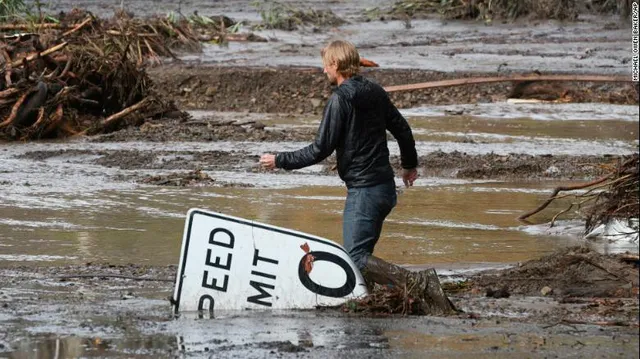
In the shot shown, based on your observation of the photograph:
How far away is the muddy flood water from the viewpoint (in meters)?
6.96

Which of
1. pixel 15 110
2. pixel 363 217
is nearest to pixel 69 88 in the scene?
pixel 15 110

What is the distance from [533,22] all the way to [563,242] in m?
19.6

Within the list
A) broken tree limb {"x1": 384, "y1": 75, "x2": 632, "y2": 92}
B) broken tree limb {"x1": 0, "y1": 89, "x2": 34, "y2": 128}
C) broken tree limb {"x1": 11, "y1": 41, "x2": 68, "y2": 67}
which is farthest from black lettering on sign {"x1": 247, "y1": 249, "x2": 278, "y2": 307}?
broken tree limb {"x1": 384, "y1": 75, "x2": 632, "y2": 92}

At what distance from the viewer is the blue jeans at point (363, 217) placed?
26.2 ft

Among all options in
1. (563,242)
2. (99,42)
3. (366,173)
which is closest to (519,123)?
(99,42)

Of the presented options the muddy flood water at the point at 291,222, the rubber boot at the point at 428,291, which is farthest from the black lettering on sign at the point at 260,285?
the rubber boot at the point at 428,291

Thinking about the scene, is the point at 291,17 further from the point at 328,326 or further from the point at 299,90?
the point at 328,326

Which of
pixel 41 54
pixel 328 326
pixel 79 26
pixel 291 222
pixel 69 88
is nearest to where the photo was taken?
pixel 328 326

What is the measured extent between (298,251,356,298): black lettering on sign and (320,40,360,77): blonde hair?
1088mm

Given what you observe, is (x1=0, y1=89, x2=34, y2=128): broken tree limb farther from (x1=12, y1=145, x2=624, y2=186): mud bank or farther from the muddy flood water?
(x1=12, y1=145, x2=624, y2=186): mud bank

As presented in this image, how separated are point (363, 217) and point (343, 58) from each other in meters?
0.95

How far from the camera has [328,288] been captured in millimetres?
7773

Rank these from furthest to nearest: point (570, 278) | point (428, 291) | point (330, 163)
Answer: point (330, 163) → point (570, 278) → point (428, 291)

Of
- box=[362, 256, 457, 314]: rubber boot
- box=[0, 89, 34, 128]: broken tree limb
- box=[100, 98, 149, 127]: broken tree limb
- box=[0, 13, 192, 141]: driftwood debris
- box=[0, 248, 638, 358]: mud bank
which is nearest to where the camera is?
box=[0, 248, 638, 358]: mud bank
